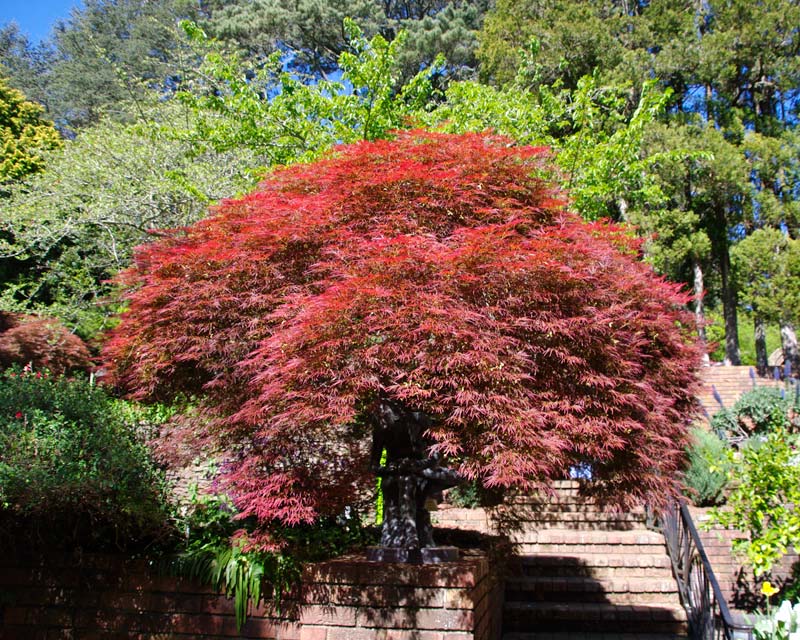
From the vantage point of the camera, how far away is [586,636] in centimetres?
621

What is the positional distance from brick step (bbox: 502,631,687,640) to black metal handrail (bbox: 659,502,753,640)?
0.27 m

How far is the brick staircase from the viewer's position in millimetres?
6340

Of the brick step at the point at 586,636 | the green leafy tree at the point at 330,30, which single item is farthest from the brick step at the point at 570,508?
the green leafy tree at the point at 330,30

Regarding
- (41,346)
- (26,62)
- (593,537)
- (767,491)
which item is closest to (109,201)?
(41,346)

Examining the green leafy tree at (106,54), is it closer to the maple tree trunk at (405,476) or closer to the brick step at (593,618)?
the maple tree trunk at (405,476)

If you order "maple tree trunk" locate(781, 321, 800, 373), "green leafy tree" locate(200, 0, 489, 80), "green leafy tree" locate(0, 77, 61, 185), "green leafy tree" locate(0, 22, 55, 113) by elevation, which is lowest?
"maple tree trunk" locate(781, 321, 800, 373)

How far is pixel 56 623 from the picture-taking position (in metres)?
4.61

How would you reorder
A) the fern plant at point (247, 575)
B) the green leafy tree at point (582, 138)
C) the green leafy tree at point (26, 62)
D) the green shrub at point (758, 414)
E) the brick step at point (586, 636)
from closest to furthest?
the fern plant at point (247, 575)
the brick step at point (586, 636)
the green leafy tree at point (582, 138)
the green shrub at point (758, 414)
the green leafy tree at point (26, 62)

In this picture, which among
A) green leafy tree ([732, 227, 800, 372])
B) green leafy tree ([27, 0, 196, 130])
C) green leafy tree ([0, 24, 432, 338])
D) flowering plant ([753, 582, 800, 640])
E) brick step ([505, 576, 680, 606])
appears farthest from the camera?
green leafy tree ([27, 0, 196, 130])

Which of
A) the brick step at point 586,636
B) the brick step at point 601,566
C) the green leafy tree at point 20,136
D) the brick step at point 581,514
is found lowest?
the brick step at point 586,636

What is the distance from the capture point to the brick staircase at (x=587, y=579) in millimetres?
6340

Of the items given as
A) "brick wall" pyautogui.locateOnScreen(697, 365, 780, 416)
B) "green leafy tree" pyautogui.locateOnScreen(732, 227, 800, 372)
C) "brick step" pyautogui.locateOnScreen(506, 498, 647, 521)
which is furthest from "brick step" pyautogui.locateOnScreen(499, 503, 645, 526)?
"green leafy tree" pyautogui.locateOnScreen(732, 227, 800, 372)

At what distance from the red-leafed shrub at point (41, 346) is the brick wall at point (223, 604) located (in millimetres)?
8108

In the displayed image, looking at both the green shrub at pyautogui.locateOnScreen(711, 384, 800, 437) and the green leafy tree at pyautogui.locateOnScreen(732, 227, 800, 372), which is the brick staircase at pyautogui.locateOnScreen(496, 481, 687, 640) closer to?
the green shrub at pyautogui.locateOnScreen(711, 384, 800, 437)
